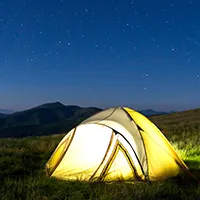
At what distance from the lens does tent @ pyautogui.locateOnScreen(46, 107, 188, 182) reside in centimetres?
702

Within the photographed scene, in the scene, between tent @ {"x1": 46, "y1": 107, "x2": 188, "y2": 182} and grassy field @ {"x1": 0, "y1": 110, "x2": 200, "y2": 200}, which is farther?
tent @ {"x1": 46, "y1": 107, "x2": 188, "y2": 182}

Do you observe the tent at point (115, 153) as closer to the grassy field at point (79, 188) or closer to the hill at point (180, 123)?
the grassy field at point (79, 188)

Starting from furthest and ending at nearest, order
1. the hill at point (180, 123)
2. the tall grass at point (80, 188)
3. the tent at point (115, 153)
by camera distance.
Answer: the hill at point (180, 123) < the tent at point (115, 153) < the tall grass at point (80, 188)

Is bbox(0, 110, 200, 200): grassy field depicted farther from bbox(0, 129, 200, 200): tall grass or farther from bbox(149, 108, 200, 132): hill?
bbox(149, 108, 200, 132): hill

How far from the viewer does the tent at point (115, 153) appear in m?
7.02

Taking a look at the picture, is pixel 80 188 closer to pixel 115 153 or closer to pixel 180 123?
pixel 115 153

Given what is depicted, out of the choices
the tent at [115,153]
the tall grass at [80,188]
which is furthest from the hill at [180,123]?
the tall grass at [80,188]

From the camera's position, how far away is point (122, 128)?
7.57 metres

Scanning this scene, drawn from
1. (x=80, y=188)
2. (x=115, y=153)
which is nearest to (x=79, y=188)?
(x=80, y=188)

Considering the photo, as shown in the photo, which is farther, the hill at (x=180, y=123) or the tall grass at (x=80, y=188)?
the hill at (x=180, y=123)

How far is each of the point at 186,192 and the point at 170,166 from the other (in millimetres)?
1497

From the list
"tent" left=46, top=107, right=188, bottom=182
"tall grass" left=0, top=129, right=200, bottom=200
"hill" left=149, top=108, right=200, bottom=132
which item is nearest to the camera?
"tall grass" left=0, top=129, right=200, bottom=200

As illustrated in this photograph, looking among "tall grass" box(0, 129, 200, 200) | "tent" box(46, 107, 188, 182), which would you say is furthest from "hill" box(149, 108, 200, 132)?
"tall grass" box(0, 129, 200, 200)

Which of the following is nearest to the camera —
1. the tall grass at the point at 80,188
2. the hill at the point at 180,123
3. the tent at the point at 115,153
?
the tall grass at the point at 80,188
